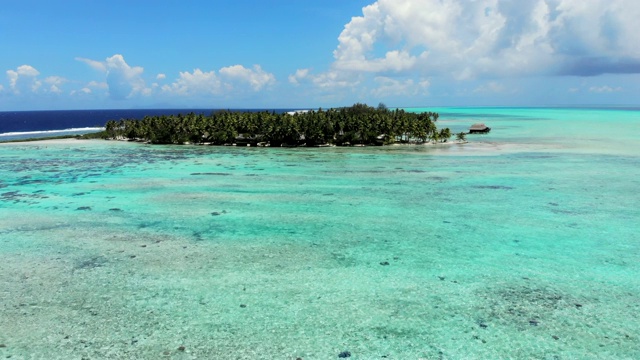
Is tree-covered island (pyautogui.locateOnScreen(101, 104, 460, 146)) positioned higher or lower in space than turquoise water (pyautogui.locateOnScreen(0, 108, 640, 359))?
higher

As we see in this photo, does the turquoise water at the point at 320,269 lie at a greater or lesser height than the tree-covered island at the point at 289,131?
lesser

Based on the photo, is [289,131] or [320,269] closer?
[320,269]

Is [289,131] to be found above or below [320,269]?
above

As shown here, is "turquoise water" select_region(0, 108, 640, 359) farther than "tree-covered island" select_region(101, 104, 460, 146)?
No

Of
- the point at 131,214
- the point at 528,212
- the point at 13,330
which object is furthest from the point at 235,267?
the point at 528,212

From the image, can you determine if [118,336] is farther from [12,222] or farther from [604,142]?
[604,142]
